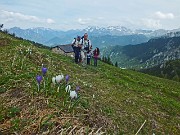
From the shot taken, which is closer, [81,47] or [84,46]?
[81,47]

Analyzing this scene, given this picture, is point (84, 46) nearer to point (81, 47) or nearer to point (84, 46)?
point (84, 46)

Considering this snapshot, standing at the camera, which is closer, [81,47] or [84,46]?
[81,47]

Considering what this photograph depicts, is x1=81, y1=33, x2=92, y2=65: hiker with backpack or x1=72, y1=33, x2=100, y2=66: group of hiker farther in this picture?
x1=81, y1=33, x2=92, y2=65: hiker with backpack

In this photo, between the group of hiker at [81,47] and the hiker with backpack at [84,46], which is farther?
the hiker with backpack at [84,46]

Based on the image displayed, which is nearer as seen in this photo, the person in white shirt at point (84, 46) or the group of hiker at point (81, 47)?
the group of hiker at point (81, 47)

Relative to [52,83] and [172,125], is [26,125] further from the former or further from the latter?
[172,125]

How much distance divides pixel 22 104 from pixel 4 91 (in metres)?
1.08

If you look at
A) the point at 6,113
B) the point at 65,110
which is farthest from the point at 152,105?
the point at 6,113

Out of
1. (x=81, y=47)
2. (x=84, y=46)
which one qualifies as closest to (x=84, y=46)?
(x=84, y=46)

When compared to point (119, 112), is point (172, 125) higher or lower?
lower

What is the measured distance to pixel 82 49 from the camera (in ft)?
91.7

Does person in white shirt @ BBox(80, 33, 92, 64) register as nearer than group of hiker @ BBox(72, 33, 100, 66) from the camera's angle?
No

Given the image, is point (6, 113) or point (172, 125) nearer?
point (6, 113)

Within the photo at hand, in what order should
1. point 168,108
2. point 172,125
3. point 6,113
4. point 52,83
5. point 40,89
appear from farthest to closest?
point 168,108
point 172,125
point 52,83
point 40,89
point 6,113
